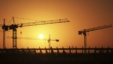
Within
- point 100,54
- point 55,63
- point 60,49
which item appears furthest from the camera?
point 60,49

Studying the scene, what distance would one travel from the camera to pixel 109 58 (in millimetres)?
75750

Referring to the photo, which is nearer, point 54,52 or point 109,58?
point 109,58

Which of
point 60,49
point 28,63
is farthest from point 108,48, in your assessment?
point 28,63

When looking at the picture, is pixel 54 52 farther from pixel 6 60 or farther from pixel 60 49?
pixel 6 60

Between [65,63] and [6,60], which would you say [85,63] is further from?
[6,60]

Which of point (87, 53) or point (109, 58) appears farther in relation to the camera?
point (87, 53)

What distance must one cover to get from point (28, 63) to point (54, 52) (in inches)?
428

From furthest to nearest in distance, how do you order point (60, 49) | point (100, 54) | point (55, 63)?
point (60, 49) → point (100, 54) → point (55, 63)

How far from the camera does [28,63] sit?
7362 centimetres

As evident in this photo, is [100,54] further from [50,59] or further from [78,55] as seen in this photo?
[50,59]

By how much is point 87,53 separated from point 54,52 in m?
7.84

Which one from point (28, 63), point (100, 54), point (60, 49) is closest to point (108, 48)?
point (100, 54)

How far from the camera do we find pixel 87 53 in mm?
81250

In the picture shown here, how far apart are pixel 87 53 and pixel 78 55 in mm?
2530
